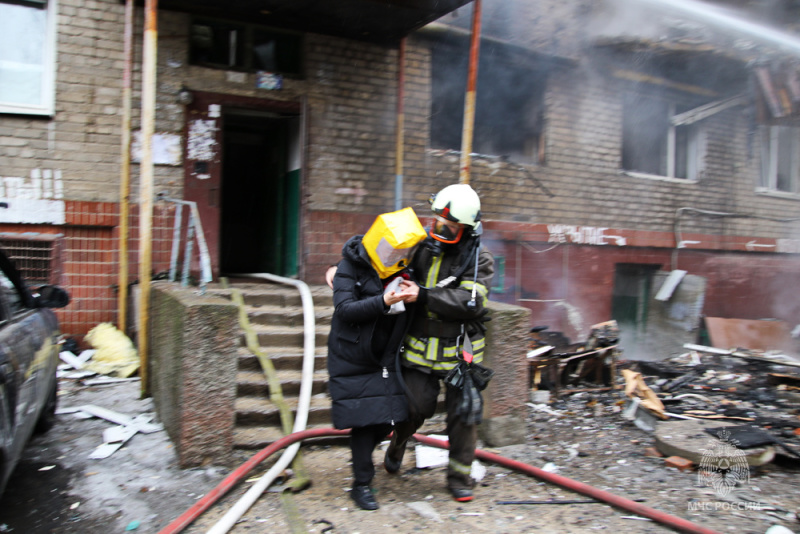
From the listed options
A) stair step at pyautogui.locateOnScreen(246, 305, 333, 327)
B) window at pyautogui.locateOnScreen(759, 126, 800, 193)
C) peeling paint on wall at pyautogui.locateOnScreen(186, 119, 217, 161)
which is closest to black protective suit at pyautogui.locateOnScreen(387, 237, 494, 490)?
stair step at pyautogui.locateOnScreen(246, 305, 333, 327)

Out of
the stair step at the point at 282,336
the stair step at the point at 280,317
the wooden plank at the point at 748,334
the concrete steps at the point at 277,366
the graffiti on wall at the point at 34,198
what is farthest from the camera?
the wooden plank at the point at 748,334

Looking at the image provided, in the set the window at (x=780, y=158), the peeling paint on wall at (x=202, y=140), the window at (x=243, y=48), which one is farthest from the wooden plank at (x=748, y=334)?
the peeling paint on wall at (x=202, y=140)

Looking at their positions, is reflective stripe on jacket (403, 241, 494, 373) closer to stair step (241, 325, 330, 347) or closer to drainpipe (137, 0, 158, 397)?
stair step (241, 325, 330, 347)

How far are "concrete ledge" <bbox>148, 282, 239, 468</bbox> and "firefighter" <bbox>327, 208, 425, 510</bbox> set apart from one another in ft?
3.00

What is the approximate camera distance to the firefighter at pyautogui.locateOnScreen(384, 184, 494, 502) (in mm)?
3262

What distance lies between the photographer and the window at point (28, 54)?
6121 mm

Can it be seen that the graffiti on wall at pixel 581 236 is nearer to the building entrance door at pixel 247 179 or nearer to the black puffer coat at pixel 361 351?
the building entrance door at pixel 247 179

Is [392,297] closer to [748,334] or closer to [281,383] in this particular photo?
[281,383]

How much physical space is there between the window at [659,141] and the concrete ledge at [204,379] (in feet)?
27.5

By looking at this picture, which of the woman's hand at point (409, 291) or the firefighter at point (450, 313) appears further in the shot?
the firefighter at point (450, 313)

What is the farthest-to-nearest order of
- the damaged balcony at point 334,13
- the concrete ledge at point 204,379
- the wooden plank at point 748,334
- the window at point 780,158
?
1. the window at point 780,158
2. the wooden plank at point 748,334
3. the damaged balcony at point 334,13
4. the concrete ledge at point 204,379

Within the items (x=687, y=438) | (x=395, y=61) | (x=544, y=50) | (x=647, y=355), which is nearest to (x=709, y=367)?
(x=647, y=355)

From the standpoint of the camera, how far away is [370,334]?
128 inches

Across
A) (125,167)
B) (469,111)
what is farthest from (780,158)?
(125,167)
